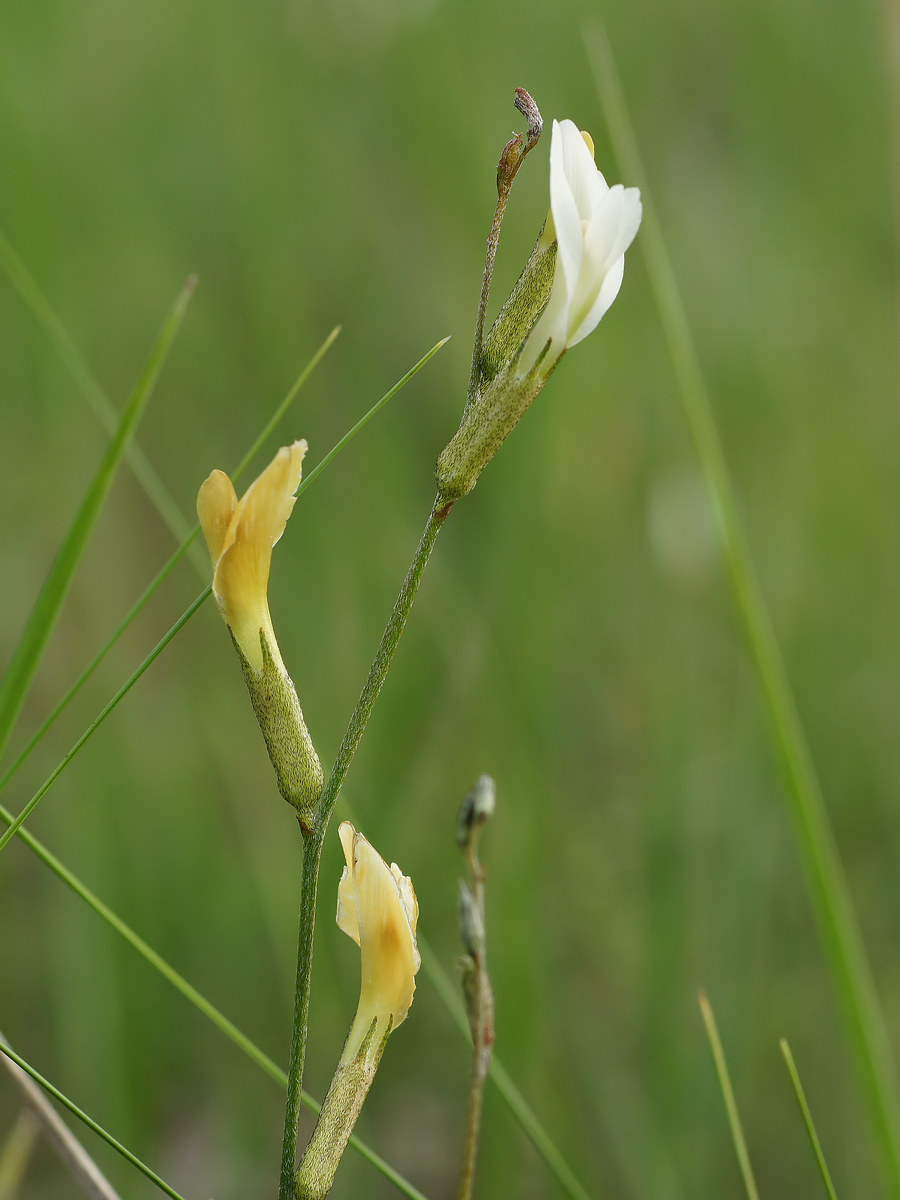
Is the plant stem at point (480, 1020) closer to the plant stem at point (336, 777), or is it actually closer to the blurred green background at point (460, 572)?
the plant stem at point (336, 777)

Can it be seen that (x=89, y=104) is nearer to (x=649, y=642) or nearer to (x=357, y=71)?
(x=357, y=71)

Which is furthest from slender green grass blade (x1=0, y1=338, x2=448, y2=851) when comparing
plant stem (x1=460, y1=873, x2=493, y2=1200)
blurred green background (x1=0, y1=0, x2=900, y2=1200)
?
blurred green background (x1=0, y1=0, x2=900, y2=1200)

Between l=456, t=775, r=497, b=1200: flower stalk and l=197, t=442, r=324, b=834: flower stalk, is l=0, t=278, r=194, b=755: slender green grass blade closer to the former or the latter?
l=197, t=442, r=324, b=834: flower stalk

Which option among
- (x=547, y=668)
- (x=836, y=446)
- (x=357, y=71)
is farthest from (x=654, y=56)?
(x=547, y=668)

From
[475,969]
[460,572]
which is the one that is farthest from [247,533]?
[460,572]

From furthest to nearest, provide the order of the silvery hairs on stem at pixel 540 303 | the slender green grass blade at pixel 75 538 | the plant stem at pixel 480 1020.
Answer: the plant stem at pixel 480 1020 → the silvery hairs on stem at pixel 540 303 → the slender green grass blade at pixel 75 538

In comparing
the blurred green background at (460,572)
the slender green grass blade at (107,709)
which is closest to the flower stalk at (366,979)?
the slender green grass blade at (107,709)

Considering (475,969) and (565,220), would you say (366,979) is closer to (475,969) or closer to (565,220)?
(475,969)
